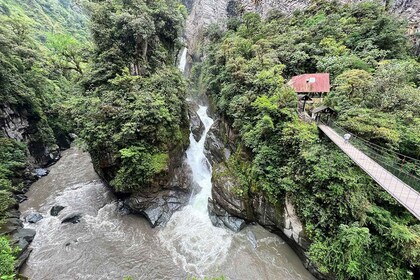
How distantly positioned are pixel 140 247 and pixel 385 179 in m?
13.7

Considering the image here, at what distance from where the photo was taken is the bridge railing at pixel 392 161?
294 inches

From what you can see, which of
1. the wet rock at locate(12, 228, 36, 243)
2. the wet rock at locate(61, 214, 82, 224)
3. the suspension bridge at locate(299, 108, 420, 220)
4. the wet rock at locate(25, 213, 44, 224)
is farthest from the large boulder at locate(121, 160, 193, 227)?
the suspension bridge at locate(299, 108, 420, 220)

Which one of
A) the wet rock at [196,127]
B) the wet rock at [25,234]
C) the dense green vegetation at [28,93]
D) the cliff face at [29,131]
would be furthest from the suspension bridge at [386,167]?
the cliff face at [29,131]

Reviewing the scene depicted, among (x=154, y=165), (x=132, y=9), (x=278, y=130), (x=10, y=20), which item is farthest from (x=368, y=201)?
(x=10, y=20)

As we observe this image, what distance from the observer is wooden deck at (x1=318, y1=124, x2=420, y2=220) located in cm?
657

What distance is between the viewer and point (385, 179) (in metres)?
7.90

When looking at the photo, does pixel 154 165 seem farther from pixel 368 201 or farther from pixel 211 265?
pixel 368 201

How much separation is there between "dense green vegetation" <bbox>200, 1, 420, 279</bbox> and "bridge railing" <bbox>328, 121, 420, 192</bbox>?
0.56 meters

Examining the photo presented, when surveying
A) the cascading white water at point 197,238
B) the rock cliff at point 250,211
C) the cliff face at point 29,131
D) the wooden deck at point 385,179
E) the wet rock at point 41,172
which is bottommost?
the cascading white water at point 197,238

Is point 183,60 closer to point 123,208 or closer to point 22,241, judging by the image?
point 123,208

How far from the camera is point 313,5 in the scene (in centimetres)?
2734

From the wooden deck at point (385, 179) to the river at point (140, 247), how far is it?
20.7ft

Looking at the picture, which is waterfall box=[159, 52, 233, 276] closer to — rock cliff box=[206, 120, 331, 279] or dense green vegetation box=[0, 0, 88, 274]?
rock cliff box=[206, 120, 331, 279]

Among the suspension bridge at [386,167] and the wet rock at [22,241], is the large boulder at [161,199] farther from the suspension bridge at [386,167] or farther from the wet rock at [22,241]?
the suspension bridge at [386,167]
